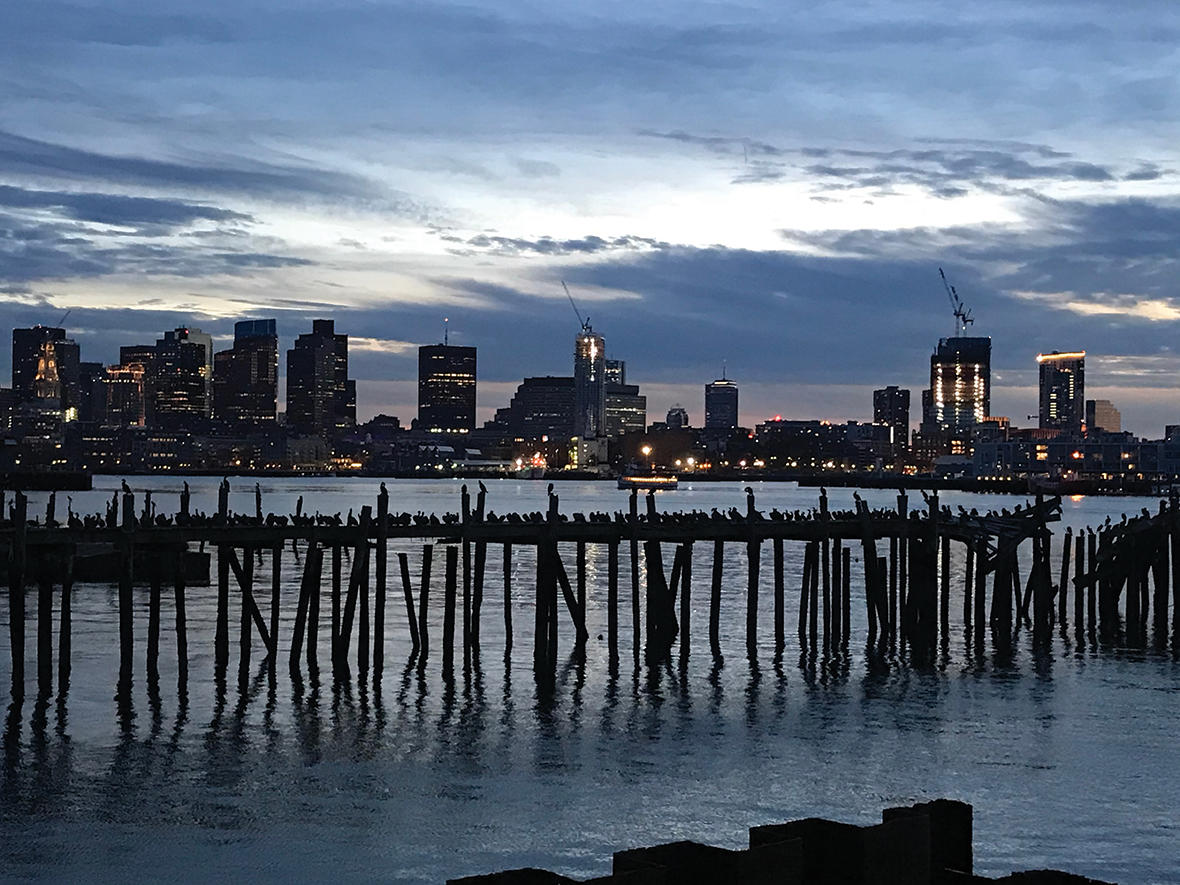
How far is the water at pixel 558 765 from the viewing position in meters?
22.7

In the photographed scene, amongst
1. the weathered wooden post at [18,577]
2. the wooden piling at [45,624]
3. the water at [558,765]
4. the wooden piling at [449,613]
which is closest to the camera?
the water at [558,765]

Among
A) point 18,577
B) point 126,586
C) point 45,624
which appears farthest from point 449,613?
point 18,577

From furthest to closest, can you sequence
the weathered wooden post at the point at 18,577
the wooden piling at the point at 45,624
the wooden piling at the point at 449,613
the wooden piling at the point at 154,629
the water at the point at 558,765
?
1. the wooden piling at the point at 449,613
2. the wooden piling at the point at 154,629
3. the wooden piling at the point at 45,624
4. the weathered wooden post at the point at 18,577
5. the water at the point at 558,765

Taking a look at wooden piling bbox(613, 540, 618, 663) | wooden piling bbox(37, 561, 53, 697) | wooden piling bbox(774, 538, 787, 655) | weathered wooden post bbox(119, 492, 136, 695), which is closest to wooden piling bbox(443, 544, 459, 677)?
wooden piling bbox(613, 540, 618, 663)

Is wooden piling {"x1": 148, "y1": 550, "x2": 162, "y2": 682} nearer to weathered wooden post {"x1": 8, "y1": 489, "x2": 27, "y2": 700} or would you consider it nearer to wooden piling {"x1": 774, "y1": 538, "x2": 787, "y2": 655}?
weathered wooden post {"x1": 8, "y1": 489, "x2": 27, "y2": 700}

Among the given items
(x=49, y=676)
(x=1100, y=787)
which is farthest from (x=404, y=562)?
(x=1100, y=787)

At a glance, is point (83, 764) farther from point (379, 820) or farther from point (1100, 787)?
point (1100, 787)

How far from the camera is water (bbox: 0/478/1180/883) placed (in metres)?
22.7

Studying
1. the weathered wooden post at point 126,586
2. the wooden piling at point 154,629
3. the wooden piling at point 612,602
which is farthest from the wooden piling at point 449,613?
the weathered wooden post at point 126,586

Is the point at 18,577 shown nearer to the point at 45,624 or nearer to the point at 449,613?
the point at 45,624

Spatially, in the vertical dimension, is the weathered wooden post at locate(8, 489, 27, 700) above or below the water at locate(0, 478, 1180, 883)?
above

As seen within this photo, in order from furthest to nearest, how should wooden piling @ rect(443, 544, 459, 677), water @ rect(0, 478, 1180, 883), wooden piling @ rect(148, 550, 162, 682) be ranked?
wooden piling @ rect(443, 544, 459, 677) → wooden piling @ rect(148, 550, 162, 682) → water @ rect(0, 478, 1180, 883)

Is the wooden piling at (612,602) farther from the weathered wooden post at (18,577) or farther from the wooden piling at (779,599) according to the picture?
the weathered wooden post at (18,577)

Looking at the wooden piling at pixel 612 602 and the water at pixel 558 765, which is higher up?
the wooden piling at pixel 612 602
